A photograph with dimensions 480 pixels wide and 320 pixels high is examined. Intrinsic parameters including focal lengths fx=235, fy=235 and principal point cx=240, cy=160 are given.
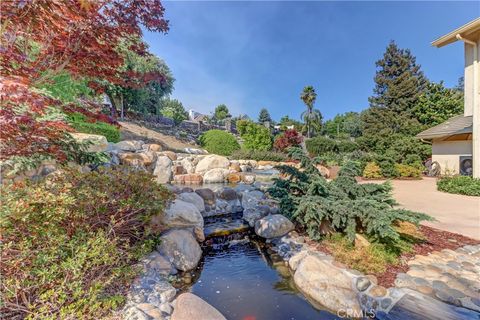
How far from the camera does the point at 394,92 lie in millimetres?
20891

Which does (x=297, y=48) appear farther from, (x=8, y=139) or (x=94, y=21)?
(x=8, y=139)

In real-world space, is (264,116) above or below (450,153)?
above

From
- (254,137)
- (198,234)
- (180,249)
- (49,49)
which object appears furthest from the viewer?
(254,137)

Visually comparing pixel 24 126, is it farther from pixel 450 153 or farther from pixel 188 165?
pixel 450 153

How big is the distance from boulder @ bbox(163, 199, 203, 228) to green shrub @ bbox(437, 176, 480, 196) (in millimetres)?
Result: 8071

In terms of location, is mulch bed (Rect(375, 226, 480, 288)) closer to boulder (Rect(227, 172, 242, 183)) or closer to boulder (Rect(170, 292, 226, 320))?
boulder (Rect(170, 292, 226, 320))

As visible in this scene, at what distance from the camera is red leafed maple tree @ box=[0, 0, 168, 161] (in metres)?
1.89

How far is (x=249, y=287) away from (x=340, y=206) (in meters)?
1.82

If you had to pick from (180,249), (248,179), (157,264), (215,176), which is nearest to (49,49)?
(157,264)

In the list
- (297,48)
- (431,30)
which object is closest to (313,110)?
(297,48)

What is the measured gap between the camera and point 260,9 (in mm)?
8188

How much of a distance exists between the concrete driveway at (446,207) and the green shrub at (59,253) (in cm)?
435

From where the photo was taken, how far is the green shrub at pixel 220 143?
1820cm

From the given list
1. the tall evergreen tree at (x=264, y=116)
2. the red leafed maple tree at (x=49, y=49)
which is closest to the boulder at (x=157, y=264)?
the red leafed maple tree at (x=49, y=49)
